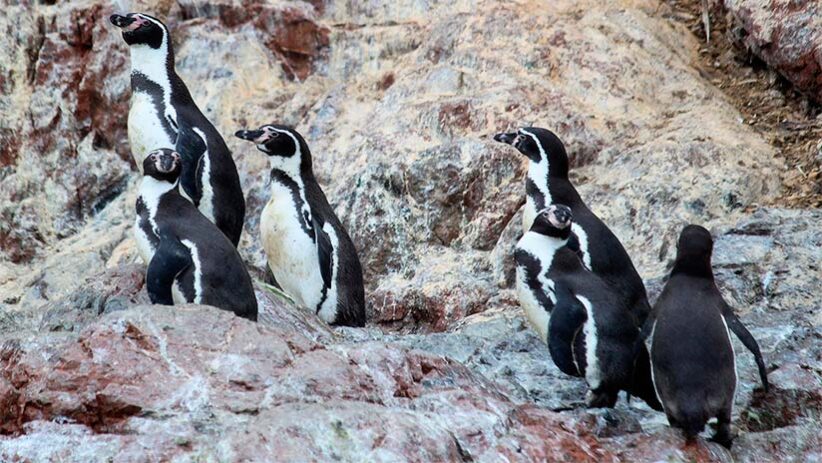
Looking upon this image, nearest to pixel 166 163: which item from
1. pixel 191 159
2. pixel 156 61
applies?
pixel 191 159

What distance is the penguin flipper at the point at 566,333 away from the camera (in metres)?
5.64

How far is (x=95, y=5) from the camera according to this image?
9.51 meters

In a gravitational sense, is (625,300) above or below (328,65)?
below

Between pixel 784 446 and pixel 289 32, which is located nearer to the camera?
pixel 784 446

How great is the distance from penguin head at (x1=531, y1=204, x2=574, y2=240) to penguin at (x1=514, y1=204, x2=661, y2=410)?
8 centimetres

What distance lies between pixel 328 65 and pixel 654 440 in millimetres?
5172

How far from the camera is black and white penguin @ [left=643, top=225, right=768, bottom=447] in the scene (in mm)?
4957

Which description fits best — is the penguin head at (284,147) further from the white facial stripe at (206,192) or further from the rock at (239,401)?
the rock at (239,401)

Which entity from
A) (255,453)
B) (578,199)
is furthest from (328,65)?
(255,453)

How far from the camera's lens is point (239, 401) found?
4.28m

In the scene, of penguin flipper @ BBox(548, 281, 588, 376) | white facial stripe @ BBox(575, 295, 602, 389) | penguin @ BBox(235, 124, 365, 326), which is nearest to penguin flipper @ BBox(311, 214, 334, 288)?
penguin @ BBox(235, 124, 365, 326)

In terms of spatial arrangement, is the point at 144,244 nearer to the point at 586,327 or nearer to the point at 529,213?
the point at 586,327

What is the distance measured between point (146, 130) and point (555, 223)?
7.67 ft

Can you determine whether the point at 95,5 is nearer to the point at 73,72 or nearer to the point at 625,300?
the point at 73,72
